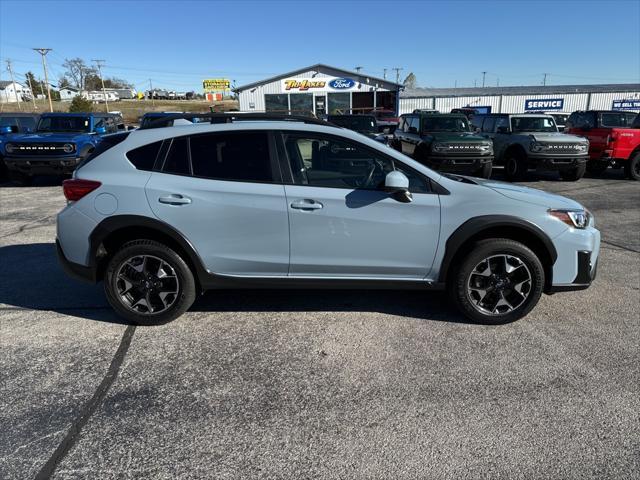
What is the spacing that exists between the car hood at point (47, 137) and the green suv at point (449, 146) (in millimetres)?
8786

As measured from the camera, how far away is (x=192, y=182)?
367 cm

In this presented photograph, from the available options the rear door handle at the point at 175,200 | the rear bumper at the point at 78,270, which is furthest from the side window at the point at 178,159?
the rear bumper at the point at 78,270

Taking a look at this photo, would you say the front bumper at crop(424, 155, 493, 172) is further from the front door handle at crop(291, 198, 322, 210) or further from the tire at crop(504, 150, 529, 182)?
the front door handle at crop(291, 198, 322, 210)

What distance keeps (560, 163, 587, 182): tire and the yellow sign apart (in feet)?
174

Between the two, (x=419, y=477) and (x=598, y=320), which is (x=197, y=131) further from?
(x=598, y=320)

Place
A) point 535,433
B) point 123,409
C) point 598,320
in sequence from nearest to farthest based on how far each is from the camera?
point 535,433
point 123,409
point 598,320

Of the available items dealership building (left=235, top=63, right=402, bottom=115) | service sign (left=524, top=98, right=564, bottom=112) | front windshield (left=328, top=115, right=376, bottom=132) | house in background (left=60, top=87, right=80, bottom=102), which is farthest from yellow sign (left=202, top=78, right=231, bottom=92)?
house in background (left=60, top=87, right=80, bottom=102)

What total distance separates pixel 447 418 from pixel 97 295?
11.9 ft

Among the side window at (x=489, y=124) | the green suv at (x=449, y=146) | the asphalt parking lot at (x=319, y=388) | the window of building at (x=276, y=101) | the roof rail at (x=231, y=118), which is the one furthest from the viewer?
the window of building at (x=276, y=101)

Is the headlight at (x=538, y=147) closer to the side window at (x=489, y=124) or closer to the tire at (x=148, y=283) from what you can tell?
the side window at (x=489, y=124)

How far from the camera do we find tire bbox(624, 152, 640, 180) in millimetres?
12324

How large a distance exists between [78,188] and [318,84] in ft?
123

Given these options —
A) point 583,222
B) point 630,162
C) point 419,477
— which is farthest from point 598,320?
point 630,162

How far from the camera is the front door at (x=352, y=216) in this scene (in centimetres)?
360
